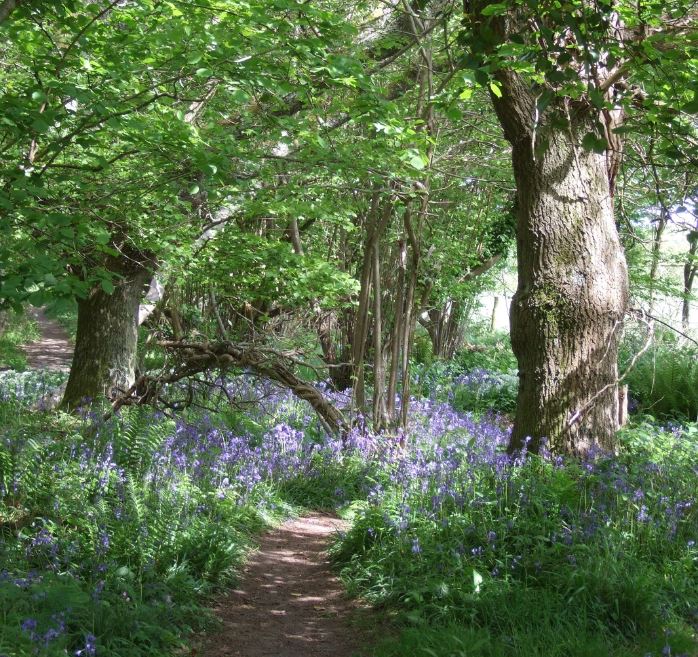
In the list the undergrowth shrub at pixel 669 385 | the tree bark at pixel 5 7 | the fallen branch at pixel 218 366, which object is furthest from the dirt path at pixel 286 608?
the undergrowth shrub at pixel 669 385

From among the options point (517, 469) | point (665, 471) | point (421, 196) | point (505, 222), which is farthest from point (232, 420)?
point (505, 222)

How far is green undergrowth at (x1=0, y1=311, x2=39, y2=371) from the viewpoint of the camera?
1401 cm

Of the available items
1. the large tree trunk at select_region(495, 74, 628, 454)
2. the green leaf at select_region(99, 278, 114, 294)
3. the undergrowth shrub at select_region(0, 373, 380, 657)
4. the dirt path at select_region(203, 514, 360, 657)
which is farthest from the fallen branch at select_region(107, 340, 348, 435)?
the green leaf at select_region(99, 278, 114, 294)

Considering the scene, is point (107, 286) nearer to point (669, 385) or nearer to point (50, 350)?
point (669, 385)

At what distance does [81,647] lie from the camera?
3.58 metres

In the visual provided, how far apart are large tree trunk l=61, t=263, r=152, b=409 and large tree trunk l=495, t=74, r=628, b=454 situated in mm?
5012

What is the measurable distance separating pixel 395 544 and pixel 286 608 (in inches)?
33.1

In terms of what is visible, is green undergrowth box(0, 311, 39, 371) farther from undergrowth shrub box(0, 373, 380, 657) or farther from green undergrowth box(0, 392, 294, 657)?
green undergrowth box(0, 392, 294, 657)

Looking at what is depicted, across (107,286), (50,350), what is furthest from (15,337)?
(107,286)

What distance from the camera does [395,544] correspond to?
501cm

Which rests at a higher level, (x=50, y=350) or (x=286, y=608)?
(x=50, y=350)

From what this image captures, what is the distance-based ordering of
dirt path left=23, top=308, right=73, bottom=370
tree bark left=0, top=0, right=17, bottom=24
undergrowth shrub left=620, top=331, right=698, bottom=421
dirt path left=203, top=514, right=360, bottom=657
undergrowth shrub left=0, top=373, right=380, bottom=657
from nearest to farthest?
tree bark left=0, top=0, right=17, bottom=24 < undergrowth shrub left=0, top=373, right=380, bottom=657 < dirt path left=203, top=514, right=360, bottom=657 < undergrowth shrub left=620, top=331, right=698, bottom=421 < dirt path left=23, top=308, right=73, bottom=370

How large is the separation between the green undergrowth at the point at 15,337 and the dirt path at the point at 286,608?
8.44 m

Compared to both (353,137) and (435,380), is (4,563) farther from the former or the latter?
(435,380)
